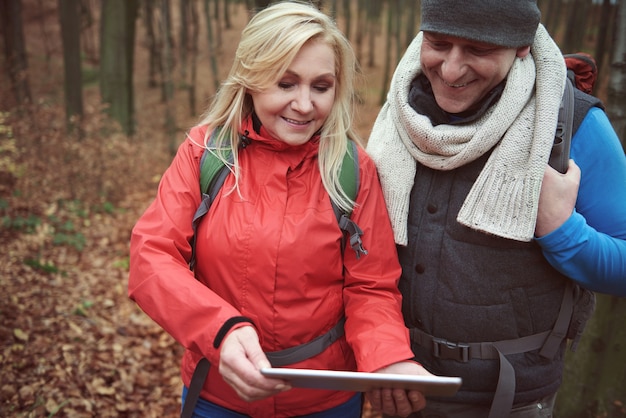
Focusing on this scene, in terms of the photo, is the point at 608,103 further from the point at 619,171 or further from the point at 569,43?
the point at 569,43

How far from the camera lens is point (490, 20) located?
189cm

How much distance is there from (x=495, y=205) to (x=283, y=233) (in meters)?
0.82

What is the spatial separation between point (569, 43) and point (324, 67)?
15128 millimetres

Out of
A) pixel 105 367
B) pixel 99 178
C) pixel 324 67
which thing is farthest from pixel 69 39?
pixel 324 67

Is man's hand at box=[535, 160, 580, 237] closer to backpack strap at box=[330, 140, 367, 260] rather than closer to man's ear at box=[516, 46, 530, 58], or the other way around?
man's ear at box=[516, 46, 530, 58]

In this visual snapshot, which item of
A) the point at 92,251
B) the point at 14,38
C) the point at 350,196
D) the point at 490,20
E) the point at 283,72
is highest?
the point at 490,20

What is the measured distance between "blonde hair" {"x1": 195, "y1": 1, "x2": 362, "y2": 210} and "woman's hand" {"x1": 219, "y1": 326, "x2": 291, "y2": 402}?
0.64m

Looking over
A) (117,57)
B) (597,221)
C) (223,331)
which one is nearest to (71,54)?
(117,57)

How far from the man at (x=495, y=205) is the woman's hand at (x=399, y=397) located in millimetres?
302

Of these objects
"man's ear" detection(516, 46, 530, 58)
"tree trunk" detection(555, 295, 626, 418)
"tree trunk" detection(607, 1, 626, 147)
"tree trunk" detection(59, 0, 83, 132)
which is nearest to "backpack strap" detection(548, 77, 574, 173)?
"man's ear" detection(516, 46, 530, 58)

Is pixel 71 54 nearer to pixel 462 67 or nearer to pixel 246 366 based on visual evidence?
pixel 462 67

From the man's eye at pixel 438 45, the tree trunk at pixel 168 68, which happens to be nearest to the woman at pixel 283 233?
the man's eye at pixel 438 45

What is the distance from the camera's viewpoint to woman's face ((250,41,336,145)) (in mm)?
2189

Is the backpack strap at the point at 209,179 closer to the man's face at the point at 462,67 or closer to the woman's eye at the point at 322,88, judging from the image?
the woman's eye at the point at 322,88
